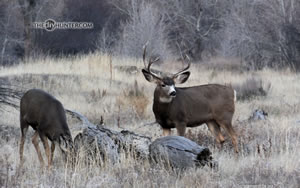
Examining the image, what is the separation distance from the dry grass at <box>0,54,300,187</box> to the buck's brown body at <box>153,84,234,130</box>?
1.48 ft

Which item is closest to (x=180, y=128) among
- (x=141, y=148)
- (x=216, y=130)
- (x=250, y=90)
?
(x=216, y=130)

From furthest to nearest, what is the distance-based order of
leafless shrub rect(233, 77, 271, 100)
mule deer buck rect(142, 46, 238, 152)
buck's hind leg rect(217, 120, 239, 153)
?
leafless shrub rect(233, 77, 271, 100)
buck's hind leg rect(217, 120, 239, 153)
mule deer buck rect(142, 46, 238, 152)

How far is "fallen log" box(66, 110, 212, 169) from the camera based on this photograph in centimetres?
738

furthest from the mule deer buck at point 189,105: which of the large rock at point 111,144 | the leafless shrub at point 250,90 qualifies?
the leafless shrub at point 250,90

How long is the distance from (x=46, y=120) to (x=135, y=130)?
3.96m

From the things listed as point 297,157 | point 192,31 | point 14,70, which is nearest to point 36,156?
point 297,157

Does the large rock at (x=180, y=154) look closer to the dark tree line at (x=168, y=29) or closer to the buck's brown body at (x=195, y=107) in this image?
the buck's brown body at (x=195, y=107)

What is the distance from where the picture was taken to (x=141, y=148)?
7.96 meters

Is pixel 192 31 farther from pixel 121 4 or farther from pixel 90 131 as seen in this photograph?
pixel 90 131

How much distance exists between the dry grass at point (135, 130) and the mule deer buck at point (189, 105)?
1.21ft

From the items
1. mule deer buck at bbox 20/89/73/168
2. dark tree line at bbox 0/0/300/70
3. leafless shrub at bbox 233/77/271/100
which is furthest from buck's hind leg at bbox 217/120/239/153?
dark tree line at bbox 0/0/300/70

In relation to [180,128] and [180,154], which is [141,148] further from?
[180,128]

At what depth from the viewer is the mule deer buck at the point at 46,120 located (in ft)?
25.3

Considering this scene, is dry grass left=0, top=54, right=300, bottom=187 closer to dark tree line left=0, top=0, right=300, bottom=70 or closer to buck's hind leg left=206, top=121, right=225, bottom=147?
buck's hind leg left=206, top=121, right=225, bottom=147
